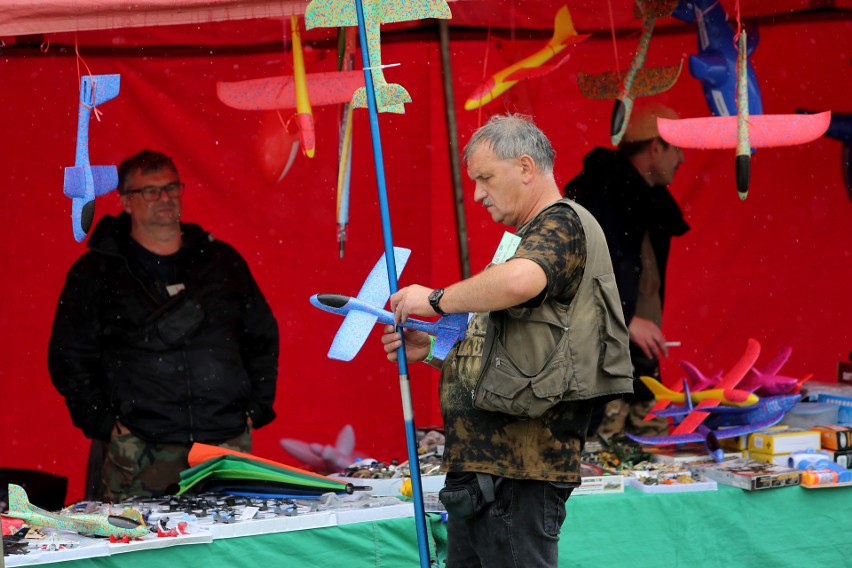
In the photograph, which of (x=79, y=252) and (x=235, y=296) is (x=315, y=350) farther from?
(x=79, y=252)

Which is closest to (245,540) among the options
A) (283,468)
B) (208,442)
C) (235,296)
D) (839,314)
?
(283,468)

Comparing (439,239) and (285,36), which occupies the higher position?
(285,36)

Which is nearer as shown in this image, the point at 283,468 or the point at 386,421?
the point at 283,468

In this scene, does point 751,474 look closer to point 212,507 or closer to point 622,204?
point 622,204

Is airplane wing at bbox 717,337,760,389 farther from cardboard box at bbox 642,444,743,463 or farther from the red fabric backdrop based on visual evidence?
the red fabric backdrop

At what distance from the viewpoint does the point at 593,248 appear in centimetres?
232

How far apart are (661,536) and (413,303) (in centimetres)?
151

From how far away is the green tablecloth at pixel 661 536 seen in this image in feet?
10.1

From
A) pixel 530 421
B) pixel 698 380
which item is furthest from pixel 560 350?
pixel 698 380

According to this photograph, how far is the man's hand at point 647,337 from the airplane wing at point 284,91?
1825 mm

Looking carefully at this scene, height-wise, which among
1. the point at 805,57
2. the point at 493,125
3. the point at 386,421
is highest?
the point at 805,57

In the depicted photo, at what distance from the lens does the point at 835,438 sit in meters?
3.78

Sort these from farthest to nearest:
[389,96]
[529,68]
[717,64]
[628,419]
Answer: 1. [628,419]
2. [529,68]
3. [717,64]
4. [389,96]

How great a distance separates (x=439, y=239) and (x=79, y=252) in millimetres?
1499
